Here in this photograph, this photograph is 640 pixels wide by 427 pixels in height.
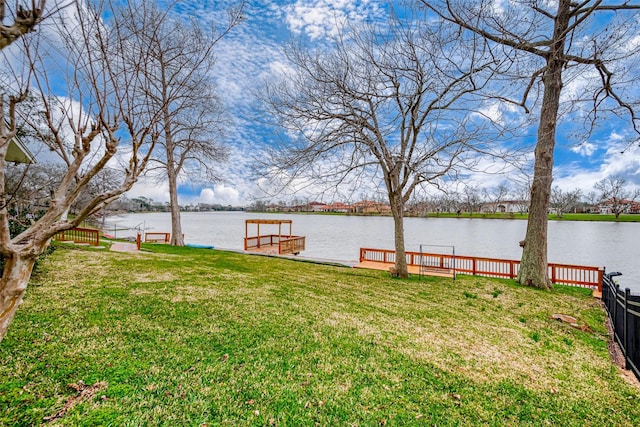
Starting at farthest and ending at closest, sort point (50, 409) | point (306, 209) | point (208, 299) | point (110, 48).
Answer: point (306, 209) → point (208, 299) → point (110, 48) → point (50, 409)

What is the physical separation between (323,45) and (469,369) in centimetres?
737

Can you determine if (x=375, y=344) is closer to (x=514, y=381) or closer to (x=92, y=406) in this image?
(x=514, y=381)

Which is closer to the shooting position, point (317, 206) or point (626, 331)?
point (626, 331)

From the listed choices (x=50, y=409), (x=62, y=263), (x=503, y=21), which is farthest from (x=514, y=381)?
(x=62, y=263)

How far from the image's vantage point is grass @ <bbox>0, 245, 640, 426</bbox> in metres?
2.18

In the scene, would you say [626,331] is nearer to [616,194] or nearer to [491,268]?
[491,268]

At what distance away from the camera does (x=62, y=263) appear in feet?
22.5

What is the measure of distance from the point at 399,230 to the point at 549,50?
20.3 feet

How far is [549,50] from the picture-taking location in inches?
290

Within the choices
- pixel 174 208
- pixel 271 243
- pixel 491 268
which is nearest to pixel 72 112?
pixel 491 268

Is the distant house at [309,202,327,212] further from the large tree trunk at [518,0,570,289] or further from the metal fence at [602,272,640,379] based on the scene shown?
the large tree trunk at [518,0,570,289]

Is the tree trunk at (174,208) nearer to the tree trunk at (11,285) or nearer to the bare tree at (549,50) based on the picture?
the bare tree at (549,50)

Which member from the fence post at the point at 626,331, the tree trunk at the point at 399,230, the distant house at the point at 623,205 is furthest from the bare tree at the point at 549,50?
the distant house at the point at 623,205

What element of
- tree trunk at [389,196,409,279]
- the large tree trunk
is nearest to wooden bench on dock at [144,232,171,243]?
tree trunk at [389,196,409,279]
